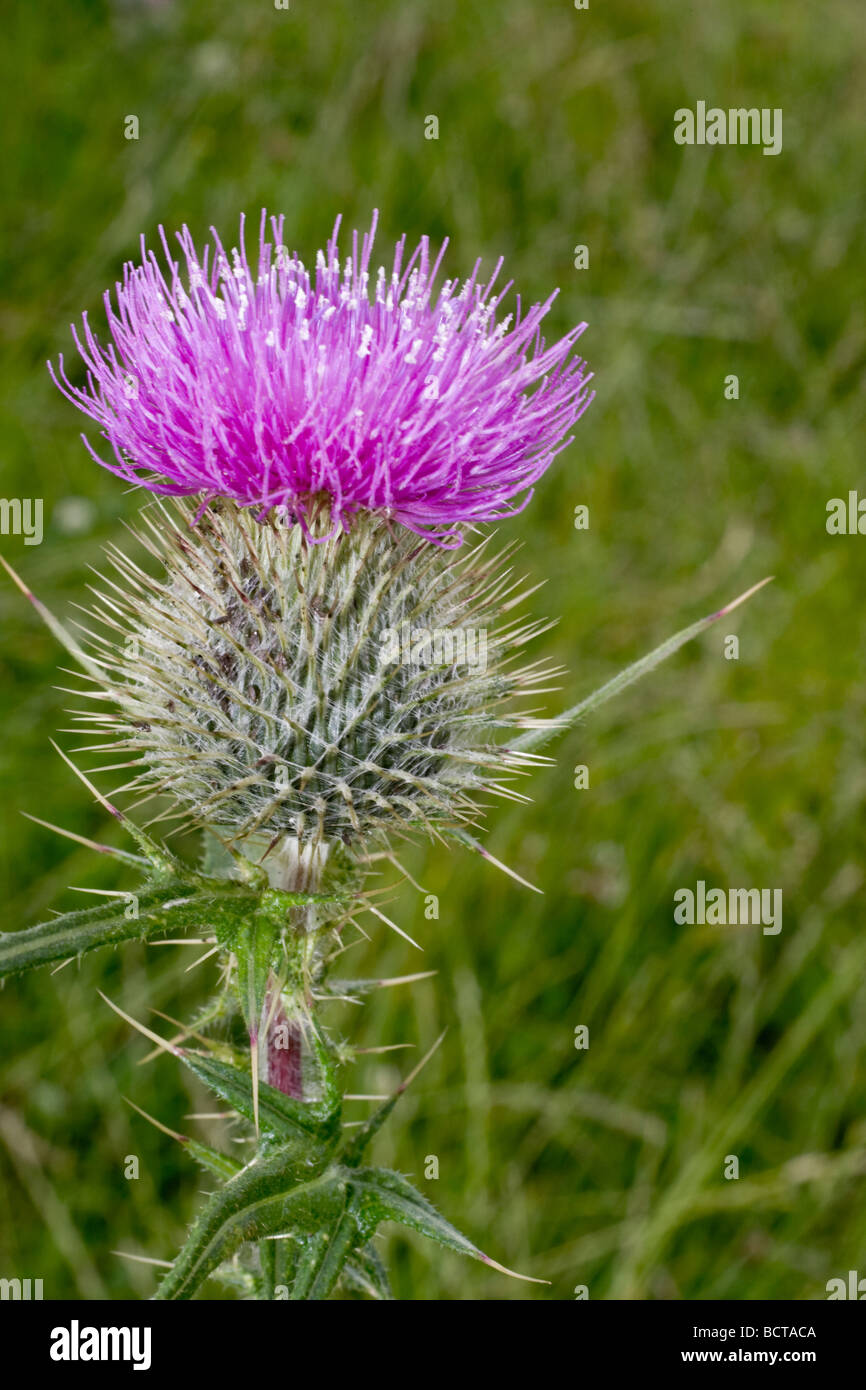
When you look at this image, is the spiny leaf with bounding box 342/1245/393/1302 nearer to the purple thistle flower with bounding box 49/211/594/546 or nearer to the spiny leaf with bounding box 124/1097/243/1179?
the spiny leaf with bounding box 124/1097/243/1179

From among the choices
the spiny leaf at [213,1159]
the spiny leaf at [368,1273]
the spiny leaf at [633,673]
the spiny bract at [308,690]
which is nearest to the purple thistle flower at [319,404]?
the spiny bract at [308,690]

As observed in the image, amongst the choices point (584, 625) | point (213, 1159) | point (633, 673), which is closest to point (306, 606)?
point (633, 673)

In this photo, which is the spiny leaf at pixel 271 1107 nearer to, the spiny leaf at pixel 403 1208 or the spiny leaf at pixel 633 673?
the spiny leaf at pixel 403 1208

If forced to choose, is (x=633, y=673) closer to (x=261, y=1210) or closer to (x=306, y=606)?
(x=306, y=606)

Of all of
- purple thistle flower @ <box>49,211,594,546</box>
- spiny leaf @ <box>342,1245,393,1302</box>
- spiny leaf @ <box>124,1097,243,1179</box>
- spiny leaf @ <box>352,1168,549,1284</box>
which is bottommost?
spiny leaf @ <box>342,1245,393,1302</box>

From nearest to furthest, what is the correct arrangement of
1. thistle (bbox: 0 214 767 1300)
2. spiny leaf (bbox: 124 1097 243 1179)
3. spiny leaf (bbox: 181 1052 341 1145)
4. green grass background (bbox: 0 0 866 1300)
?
spiny leaf (bbox: 181 1052 341 1145)
spiny leaf (bbox: 124 1097 243 1179)
thistle (bbox: 0 214 767 1300)
green grass background (bbox: 0 0 866 1300)

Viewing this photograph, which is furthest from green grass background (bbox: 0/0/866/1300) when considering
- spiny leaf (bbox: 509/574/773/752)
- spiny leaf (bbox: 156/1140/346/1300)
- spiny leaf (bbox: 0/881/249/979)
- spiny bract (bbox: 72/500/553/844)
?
spiny leaf (bbox: 509/574/773/752)

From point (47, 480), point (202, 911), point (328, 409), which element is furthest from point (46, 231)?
point (202, 911)
